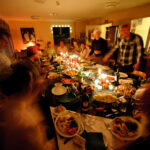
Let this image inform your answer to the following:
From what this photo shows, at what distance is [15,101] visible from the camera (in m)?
0.81

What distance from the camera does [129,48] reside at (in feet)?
8.00

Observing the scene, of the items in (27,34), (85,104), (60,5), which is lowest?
(85,104)

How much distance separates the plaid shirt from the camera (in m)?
2.29

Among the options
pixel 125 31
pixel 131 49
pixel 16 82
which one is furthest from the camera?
pixel 131 49

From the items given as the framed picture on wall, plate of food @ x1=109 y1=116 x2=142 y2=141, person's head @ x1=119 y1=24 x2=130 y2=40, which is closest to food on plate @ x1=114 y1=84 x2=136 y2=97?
plate of food @ x1=109 y1=116 x2=142 y2=141

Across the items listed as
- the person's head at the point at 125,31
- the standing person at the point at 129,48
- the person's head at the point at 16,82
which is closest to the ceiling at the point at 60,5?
the person's head at the point at 125,31

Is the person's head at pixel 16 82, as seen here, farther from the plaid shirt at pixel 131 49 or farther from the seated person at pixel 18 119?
the plaid shirt at pixel 131 49

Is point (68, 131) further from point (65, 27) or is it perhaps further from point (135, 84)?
point (65, 27)

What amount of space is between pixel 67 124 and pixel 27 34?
6717mm

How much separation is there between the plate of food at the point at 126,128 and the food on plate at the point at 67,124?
0.33 m

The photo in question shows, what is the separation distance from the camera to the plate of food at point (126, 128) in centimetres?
72

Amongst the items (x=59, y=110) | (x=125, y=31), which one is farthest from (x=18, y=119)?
(x=125, y=31)

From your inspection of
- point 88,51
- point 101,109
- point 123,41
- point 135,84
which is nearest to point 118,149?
point 101,109

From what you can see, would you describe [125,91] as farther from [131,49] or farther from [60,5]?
[60,5]
